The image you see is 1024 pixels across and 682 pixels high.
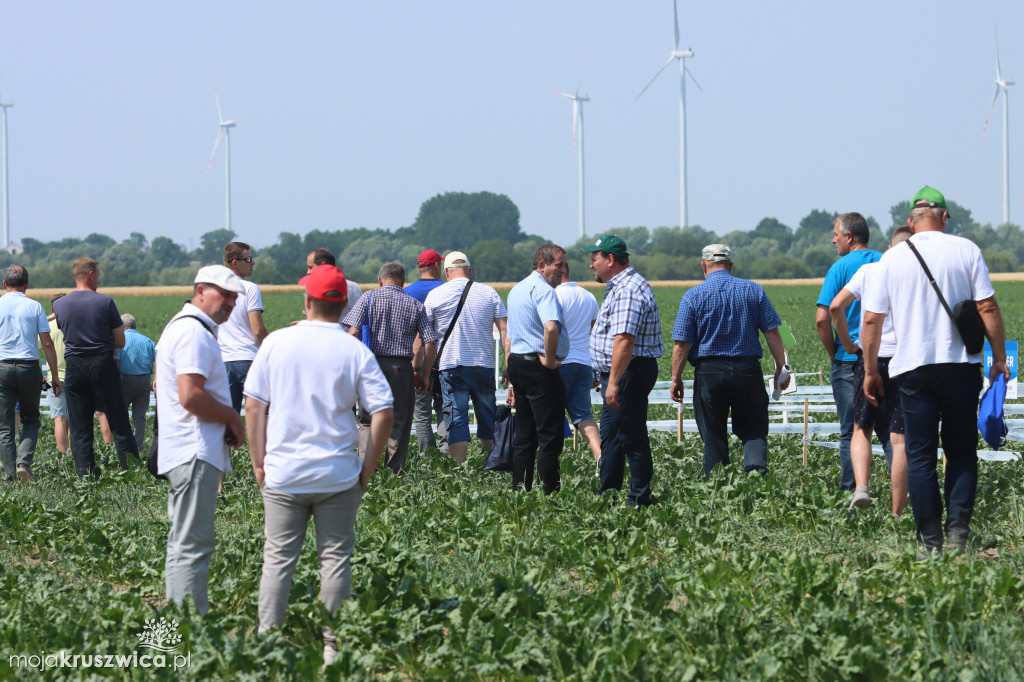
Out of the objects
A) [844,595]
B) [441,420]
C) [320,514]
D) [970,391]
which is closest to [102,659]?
[320,514]

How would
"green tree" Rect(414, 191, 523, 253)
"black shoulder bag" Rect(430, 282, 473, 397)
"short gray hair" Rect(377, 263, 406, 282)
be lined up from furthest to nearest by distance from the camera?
"green tree" Rect(414, 191, 523, 253), "black shoulder bag" Rect(430, 282, 473, 397), "short gray hair" Rect(377, 263, 406, 282)

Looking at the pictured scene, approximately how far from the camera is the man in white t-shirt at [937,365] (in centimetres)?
544

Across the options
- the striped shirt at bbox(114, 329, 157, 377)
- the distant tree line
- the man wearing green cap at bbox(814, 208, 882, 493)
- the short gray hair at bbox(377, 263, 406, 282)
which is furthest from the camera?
the distant tree line

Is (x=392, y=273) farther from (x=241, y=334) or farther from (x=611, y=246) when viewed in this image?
(x=611, y=246)

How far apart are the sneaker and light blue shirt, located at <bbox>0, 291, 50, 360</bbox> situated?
6.48 metres

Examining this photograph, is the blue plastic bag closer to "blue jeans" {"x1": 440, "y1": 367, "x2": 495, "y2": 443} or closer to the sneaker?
the sneaker

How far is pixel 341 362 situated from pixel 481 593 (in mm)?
1239

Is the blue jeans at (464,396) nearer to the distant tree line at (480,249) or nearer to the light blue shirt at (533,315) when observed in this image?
the light blue shirt at (533,315)

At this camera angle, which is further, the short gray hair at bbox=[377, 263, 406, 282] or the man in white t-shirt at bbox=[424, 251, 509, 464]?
the man in white t-shirt at bbox=[424, 251, 509, 464]

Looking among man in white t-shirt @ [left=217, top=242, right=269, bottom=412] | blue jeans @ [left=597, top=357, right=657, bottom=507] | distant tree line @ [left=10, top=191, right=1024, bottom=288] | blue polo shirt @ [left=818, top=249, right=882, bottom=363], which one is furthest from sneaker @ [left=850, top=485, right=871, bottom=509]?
distant tree line @ [left=10, top=191, right=1024, bottom=288]

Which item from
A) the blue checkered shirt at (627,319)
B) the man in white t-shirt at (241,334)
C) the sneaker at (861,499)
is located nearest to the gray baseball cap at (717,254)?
the blue checkered shirt at (627,319)

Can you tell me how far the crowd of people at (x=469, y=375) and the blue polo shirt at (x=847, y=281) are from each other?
0.6 inches

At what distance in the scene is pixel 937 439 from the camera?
18.2ft

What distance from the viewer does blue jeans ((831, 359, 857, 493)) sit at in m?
7.30
